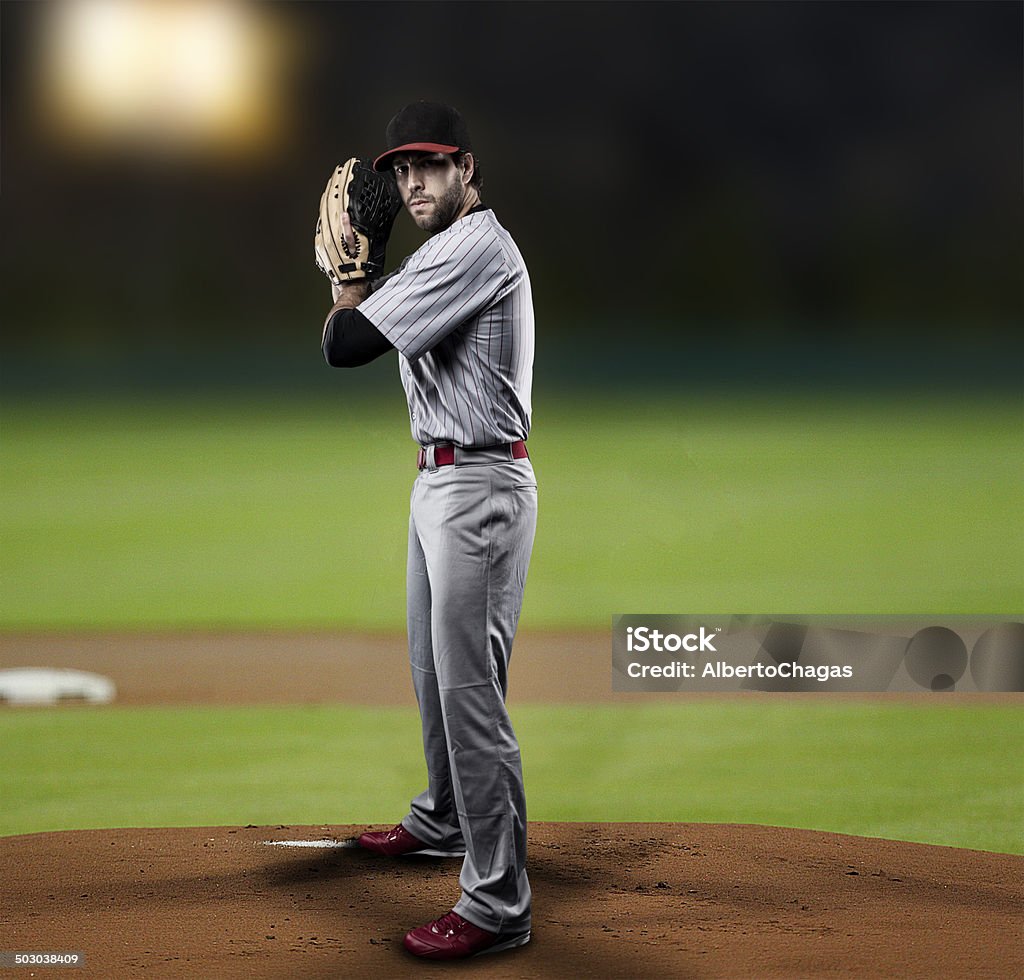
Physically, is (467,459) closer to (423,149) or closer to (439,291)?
(439,291)

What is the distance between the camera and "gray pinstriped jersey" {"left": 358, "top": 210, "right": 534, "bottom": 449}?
2.11m

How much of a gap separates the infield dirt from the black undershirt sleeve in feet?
3.49

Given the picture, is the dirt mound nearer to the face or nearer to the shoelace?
the shoelace

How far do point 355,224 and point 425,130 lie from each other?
223mm

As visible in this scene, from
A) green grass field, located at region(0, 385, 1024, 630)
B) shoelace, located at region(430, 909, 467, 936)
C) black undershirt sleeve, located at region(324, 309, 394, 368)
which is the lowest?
shoelace, located at region(430, 909, 467, 936)

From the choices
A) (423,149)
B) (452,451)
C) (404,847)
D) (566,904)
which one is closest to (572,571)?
(404,847)

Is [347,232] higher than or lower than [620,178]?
lower

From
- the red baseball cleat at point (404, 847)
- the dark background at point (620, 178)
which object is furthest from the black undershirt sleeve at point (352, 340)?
the dark background at point (620, 178)

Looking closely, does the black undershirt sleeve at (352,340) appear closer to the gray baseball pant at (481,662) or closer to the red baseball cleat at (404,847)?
the gray baseball pant at (481,662)

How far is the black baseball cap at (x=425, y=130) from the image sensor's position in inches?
86.0

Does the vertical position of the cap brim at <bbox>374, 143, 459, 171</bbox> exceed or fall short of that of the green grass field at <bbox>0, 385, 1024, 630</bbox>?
it exceeds it

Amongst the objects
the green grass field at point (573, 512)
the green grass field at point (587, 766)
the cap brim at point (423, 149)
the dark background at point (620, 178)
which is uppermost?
the dark background at point (620, 178)

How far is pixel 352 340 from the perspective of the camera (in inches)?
83.3

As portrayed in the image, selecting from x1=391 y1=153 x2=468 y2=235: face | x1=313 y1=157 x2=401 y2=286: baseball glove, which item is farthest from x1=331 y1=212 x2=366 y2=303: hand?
x1=391 y1=153 x2=468 y2=235: face
